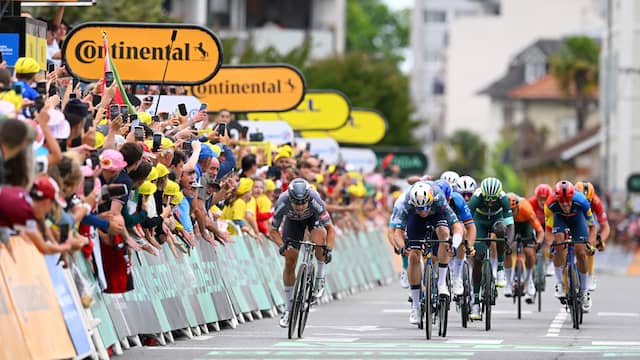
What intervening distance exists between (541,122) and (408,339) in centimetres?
11734

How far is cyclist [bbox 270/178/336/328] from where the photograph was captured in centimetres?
2003

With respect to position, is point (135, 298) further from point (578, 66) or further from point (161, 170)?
point (578, 66)

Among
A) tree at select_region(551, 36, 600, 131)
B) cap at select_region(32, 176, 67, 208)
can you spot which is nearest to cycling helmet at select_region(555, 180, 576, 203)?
cap at select_region(32, 176, 67, 208)

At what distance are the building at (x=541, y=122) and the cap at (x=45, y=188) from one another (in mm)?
85494

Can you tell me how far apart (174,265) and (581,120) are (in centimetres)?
10374

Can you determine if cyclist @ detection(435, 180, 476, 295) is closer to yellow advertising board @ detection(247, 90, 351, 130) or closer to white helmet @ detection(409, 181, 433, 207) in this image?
white helmet @ detection(409, 181, 433, 207)

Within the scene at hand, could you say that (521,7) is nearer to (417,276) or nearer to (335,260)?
(335,260)

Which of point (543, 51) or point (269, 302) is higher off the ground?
point (269, 302)

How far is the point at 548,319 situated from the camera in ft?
81.0

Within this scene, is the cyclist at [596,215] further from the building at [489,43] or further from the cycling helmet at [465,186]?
the building at [489,43]

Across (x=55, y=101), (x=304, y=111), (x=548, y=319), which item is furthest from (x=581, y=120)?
(x=55, y=101)

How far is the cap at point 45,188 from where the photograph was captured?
14.2 m

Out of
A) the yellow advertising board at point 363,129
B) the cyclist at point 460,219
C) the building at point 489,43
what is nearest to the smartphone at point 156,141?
the cyclist at point 460,219

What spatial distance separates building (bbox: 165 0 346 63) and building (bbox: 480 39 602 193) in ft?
75.5
